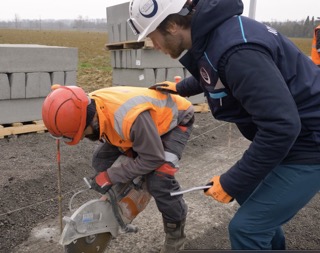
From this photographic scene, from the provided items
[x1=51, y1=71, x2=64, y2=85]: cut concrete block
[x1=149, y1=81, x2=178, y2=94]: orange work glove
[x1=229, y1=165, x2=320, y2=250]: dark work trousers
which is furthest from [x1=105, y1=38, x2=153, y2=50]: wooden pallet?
[x1=229, y1=165, x2=320, y2=250]: dark work trousers

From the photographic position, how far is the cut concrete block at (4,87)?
218 inches

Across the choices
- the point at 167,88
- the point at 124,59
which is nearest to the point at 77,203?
the point at 167,88

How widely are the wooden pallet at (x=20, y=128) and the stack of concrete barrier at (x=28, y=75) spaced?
0.08 metres

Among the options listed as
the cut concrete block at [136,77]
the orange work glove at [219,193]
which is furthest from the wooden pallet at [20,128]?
the orange work glove at [219,193]

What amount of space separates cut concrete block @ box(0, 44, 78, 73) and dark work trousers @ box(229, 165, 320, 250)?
4.64 metres

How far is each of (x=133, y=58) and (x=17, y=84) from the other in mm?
2349

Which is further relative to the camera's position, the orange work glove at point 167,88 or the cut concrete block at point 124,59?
the cut concrete block at point 124,59

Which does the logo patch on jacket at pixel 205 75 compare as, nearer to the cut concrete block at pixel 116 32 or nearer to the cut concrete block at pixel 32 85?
the cut concrete block at pixel 32 85

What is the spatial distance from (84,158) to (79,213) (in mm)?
2572

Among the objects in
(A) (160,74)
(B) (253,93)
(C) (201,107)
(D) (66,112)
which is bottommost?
(C) (201,107)

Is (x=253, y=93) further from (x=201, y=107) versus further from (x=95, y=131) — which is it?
(x=201, y=107)

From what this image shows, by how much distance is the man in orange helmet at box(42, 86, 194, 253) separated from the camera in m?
2.43

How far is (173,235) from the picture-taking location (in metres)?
2.96

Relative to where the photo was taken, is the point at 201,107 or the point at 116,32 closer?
the point at 116,32
